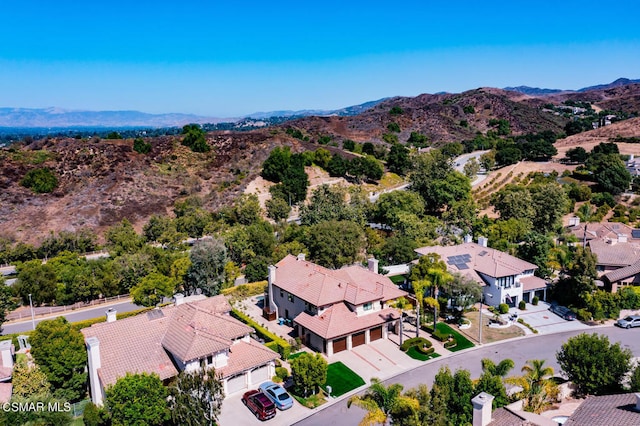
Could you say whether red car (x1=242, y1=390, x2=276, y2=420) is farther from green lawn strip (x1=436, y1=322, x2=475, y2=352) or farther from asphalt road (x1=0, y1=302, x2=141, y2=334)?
asphalt road (x1=0, y1=302, x2=141, y2=334)

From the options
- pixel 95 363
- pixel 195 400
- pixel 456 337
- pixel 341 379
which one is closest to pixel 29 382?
pixel 95 363

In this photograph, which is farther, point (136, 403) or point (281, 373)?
point (281, 373)

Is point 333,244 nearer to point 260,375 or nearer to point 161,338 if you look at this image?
point 260,375

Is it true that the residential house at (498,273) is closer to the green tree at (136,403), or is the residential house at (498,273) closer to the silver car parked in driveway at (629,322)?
the silver car parked in driveway at (629,322)

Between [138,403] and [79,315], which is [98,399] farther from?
[79,315]

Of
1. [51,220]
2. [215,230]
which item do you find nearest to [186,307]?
[215,230]

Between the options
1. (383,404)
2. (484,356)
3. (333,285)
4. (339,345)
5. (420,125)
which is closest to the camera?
(383,404)
